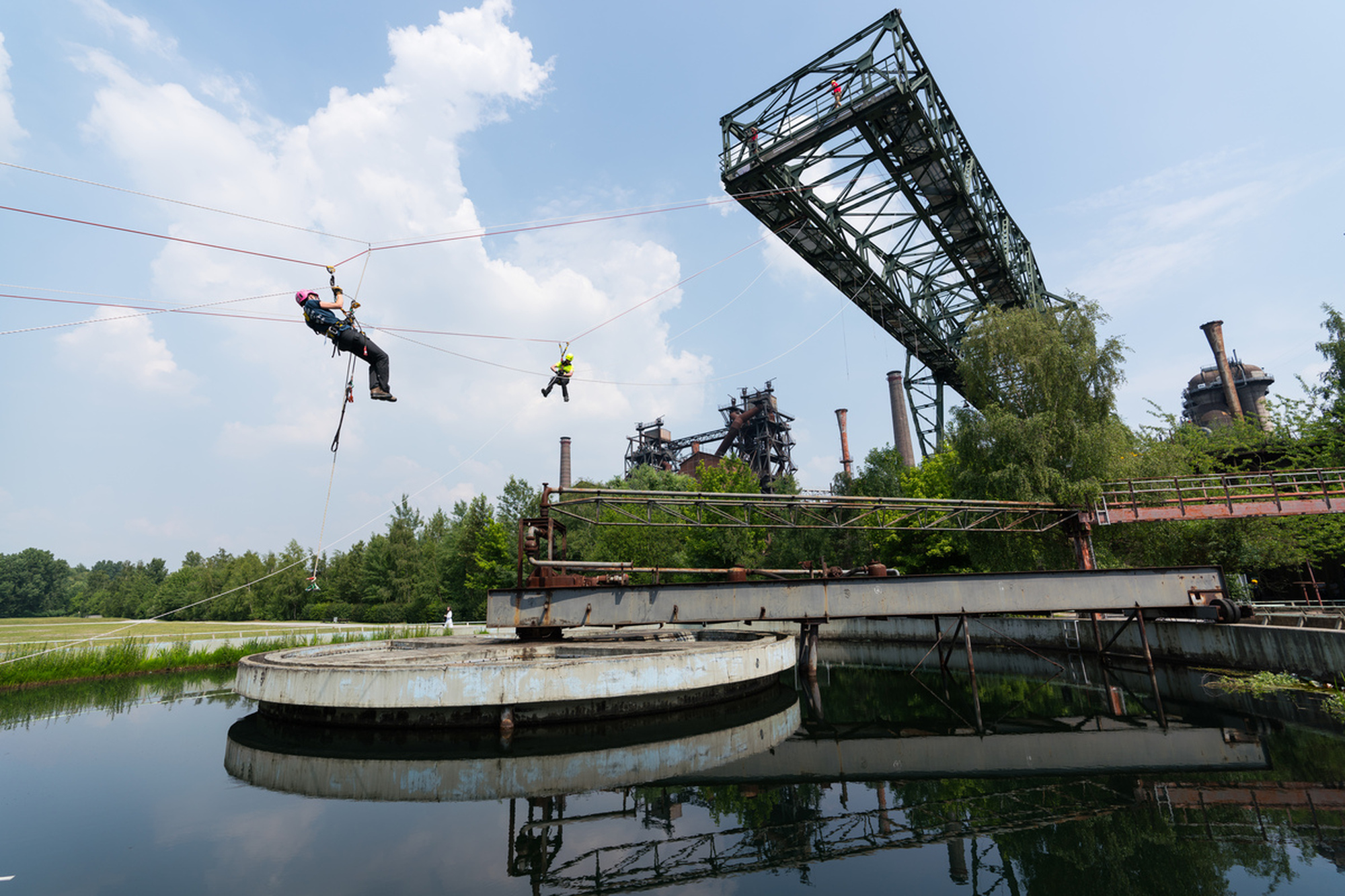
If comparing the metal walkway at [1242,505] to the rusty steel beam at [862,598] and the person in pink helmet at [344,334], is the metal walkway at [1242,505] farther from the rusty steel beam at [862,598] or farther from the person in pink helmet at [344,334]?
the person in pink helmet at [344,334]

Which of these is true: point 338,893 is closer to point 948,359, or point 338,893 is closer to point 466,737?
point 466,737

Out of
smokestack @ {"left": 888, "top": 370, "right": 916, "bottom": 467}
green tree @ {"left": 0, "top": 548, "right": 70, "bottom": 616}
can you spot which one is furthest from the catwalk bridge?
green tree @ {"left": 0, "top": 548, "right": 70, "bottom": 616}

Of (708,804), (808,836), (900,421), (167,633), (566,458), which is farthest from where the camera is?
(566,458)

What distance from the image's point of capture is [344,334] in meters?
10.0

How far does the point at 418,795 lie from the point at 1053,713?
1269cm

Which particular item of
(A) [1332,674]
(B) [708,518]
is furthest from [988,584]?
(B) [708,518]

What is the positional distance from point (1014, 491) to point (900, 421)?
23.7 metres

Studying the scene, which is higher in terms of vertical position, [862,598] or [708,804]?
[862,598]

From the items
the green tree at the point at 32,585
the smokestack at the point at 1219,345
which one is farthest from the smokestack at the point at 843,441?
the green tree at the point at 32,585

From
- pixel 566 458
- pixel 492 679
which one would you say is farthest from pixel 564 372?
pixel 566 458

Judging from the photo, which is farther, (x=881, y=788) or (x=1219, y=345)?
(x=1219, y=345)

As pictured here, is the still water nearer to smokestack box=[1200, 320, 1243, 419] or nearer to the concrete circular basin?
the concrete circular basin

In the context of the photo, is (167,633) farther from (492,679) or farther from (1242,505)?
(1242,505)

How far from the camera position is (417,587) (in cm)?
4603
